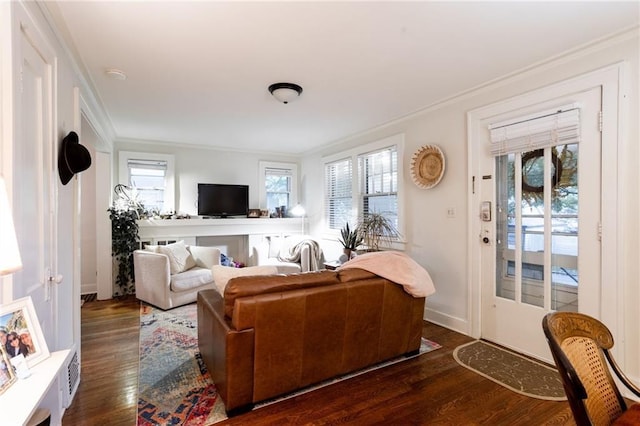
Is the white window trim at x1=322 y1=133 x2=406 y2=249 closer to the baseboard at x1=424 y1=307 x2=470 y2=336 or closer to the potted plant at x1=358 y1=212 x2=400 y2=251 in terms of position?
the potted plant at x1=358 y1=212 x2=400 y2=251

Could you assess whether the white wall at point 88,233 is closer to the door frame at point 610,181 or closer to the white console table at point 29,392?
the white console table at point 29,392

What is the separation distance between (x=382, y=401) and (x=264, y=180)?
470cm

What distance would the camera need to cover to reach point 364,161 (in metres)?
4.75

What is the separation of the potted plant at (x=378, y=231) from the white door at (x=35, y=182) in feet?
10.5

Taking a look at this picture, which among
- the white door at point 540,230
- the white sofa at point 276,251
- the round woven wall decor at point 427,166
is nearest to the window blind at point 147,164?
the white sofa at point 276,251

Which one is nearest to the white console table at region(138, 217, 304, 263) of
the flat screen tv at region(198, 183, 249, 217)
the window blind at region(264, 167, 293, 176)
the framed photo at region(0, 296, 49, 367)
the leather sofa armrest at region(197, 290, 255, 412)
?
the flat screen tv at region(198, 183, 249, 217)

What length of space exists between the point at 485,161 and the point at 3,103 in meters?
3.43

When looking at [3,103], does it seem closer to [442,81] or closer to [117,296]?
[442,81]

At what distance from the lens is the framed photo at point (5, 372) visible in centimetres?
111

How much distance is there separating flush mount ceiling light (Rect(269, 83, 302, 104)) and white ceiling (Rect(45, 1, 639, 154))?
76mm

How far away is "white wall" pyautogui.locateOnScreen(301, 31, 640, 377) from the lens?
7.15 ft

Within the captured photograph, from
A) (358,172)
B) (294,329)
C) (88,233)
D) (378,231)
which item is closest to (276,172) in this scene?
(358,172)

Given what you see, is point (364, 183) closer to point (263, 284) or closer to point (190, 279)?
point (190, 279)

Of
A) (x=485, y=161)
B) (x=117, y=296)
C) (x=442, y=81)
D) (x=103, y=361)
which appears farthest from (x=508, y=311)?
(x=117, y=296)
